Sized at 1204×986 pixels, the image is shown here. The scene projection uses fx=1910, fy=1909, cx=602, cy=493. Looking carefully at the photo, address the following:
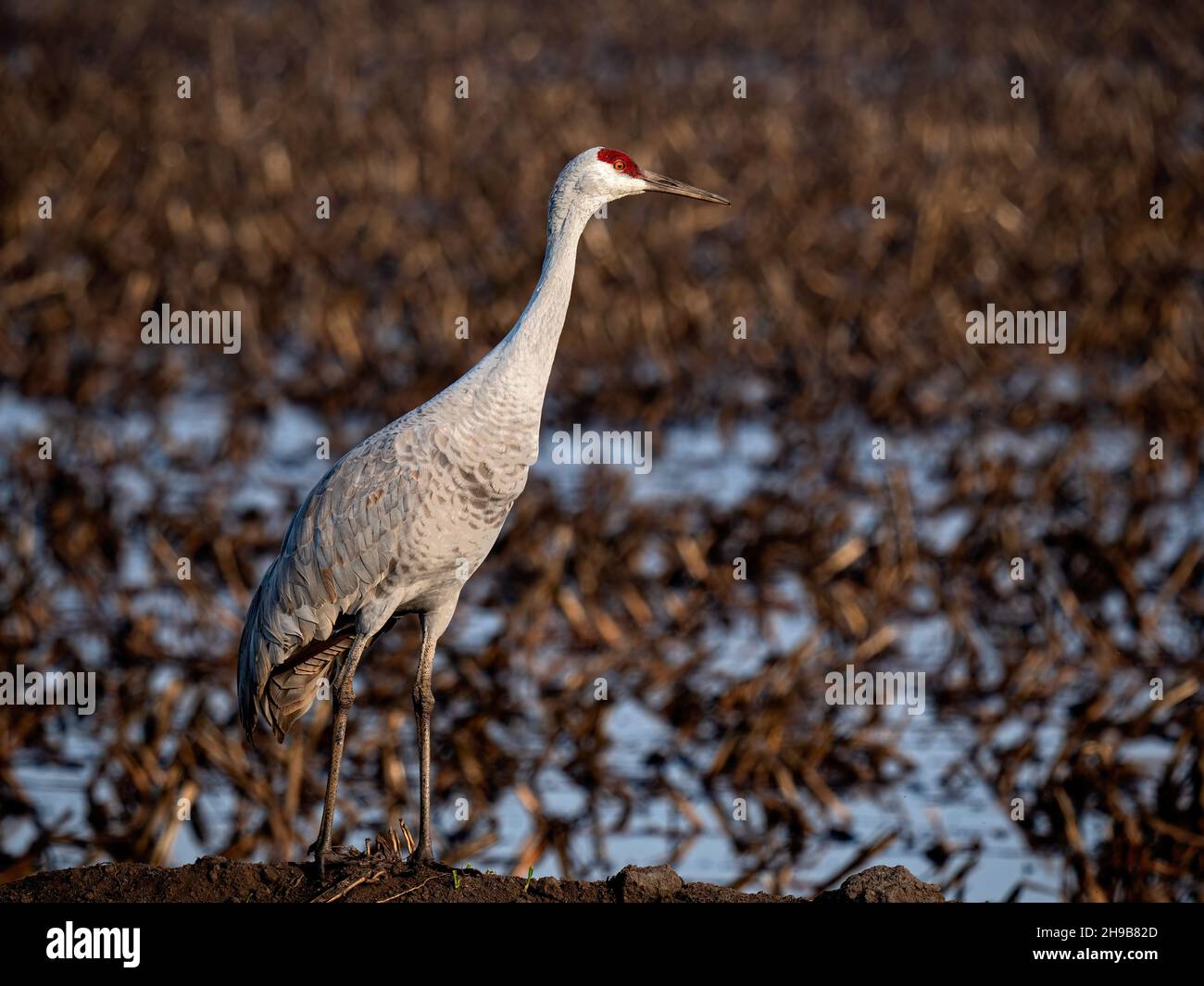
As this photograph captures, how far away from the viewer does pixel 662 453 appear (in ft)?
39.5

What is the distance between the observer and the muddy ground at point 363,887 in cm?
505

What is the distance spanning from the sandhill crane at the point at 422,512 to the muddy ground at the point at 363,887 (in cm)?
→ 14

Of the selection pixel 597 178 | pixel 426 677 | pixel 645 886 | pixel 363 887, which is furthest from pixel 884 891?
pixel 597 178

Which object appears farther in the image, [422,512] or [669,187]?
[669,187]

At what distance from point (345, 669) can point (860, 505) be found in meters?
5.63

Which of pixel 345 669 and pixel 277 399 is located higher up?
pixel 277 399

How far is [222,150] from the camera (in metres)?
18.2

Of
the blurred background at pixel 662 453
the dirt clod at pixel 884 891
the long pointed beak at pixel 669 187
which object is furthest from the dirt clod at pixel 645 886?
the long pointed beak at pixel 669 187

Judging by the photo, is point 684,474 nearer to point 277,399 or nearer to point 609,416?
point 609,416

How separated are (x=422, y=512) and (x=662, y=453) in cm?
664

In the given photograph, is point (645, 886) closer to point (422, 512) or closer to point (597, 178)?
point (422, 512)

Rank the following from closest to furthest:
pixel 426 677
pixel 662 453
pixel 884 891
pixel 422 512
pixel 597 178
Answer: pixel 884 891 → pixel 422 512 → pixel 597 178 → pixel 426 677 → pixel 662 453

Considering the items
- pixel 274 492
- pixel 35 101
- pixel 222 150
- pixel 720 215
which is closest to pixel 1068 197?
pixel 720 215

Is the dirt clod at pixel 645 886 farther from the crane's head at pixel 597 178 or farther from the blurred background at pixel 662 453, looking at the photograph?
the crane's head at pixel 597 178
